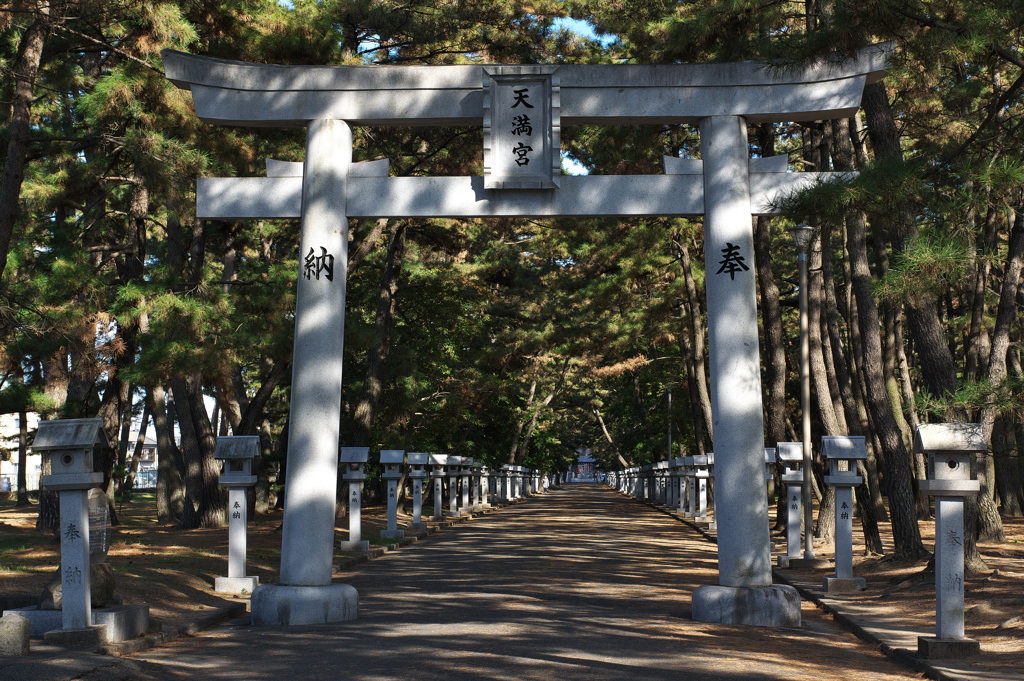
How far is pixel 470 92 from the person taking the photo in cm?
1034

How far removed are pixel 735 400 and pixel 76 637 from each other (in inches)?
253

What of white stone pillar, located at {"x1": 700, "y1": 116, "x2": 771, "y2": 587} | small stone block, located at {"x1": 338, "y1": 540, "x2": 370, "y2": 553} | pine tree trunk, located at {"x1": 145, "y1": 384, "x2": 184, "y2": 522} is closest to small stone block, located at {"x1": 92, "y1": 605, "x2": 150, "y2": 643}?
white stone pillar, located at {"x1": 700, "y1": 116, "x2": 771, "y2": 587}

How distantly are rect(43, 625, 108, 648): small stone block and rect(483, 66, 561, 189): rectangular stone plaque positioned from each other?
557cm

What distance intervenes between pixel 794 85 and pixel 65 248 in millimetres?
11337

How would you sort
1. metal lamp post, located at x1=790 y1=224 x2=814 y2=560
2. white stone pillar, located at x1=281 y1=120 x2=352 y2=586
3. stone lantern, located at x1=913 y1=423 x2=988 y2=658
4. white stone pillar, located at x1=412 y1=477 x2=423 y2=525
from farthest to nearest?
1. white stone pillar, located at x1=412 y1=477 x2=423 y2=525
2. metal lamp post, located at x1=790 y1=224 x2=814 y2=560
3. white stone pillar, located at x1=281 y1=120 x2=352 y2=586
4. stone lantern, located at x1=913 y1=423 x2=988 y2=658

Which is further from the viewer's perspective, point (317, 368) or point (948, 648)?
point (317, 368)

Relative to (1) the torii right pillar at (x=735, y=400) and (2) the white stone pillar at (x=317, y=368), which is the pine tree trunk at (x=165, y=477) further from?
(1) the torii right pillar at (x=735, y=400)

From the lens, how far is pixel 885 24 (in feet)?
27.6

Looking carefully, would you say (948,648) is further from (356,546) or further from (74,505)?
(356,546)

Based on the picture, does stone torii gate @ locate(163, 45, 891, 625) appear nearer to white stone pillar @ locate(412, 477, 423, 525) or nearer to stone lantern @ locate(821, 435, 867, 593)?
stone lantern @ locate(821, 435, 867, 593)

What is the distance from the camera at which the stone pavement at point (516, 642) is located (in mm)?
7152

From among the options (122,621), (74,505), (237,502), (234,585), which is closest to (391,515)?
(237,502)

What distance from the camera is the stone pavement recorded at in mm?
7152

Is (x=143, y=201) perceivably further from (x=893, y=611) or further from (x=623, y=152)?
(x=893, y=611)
